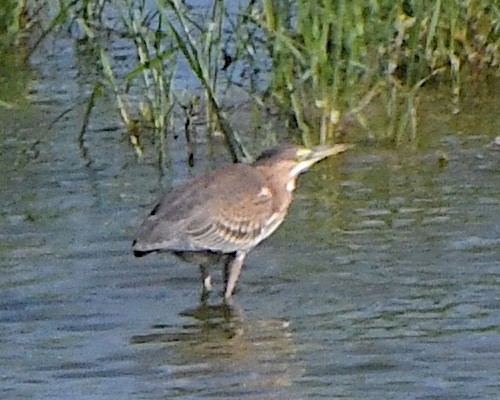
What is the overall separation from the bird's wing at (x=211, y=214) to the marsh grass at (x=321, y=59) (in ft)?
3.24

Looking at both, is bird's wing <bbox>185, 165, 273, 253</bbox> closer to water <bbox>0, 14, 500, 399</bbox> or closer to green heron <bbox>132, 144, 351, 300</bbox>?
green heron <bbox>132, 144, 351, 300</bbox>

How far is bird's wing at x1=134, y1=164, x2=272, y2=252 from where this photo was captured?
7270 mm

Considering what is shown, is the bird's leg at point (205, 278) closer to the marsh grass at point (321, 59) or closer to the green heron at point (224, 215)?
the green heron at point (224, 215)

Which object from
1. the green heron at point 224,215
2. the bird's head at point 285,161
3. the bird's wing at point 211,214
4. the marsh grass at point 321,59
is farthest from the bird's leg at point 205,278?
the marsh grass at point 321,59

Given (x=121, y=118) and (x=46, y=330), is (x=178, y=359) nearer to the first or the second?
(x=46, y=330)

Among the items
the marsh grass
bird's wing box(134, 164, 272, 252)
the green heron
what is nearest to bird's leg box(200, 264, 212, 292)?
the green heron

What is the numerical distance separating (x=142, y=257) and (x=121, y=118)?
2309 mm

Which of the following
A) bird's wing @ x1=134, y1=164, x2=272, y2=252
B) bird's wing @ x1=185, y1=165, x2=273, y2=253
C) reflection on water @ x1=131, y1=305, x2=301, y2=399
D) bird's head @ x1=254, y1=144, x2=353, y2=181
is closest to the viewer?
reflection on water @ x1=131, y1=305, x2=301, y2=399

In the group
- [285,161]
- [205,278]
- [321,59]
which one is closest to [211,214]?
[205,278]

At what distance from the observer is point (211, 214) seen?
7496 mm

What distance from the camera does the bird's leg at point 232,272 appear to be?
24.0ft

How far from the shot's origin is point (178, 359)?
6508 mm

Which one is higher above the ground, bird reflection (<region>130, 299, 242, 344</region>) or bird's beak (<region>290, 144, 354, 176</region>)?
bird's beak (<region>290, 144, 354, 176</region>)

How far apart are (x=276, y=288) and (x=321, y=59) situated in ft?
5.83
